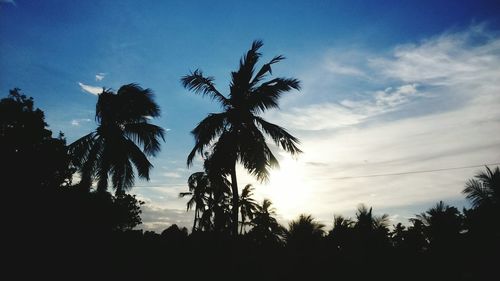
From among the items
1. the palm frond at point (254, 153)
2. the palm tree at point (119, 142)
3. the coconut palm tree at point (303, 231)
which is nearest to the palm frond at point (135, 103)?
the palm tree at point (119, 142)

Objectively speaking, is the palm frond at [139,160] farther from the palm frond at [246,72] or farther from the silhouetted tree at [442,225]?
the silhouetted tree at [442,225]

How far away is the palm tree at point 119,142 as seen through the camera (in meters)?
13.5

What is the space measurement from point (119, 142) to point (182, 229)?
5606 millimetres

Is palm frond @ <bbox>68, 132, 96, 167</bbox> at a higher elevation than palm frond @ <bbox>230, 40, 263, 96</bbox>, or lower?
lower

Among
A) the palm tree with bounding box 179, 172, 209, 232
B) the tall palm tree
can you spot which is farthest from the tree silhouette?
the tall palm tree

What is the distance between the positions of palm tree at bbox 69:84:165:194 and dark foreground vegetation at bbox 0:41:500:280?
53mm

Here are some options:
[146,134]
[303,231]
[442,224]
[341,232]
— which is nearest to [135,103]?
[146,134]

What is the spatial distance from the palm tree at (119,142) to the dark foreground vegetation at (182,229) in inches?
2.1

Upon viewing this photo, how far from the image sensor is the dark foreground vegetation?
703 centimetres

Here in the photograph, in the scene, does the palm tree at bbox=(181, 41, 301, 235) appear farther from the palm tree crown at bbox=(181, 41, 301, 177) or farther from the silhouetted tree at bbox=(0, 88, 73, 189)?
the silhouetted tree at bbox=(0, 88, 73, 189)

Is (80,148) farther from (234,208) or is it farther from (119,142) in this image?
(234,208)

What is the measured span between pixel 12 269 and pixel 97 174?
814 cm

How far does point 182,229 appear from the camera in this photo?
13945 millimetres

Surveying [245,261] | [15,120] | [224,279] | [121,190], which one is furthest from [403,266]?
[15,120]
